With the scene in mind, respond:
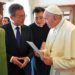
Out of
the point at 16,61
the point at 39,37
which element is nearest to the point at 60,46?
the point at 16,61

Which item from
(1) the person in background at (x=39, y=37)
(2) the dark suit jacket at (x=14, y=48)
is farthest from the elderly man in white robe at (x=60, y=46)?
(1) the person in background at (x=39, y=37)

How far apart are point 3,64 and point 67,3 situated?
3.86 m

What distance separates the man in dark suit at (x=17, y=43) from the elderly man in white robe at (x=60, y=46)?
0.37 metres

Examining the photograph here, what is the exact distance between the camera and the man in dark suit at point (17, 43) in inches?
112

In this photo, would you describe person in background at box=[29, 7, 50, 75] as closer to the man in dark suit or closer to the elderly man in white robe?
the man in dark suit

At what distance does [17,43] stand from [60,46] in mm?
626

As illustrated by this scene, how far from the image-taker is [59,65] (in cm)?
251

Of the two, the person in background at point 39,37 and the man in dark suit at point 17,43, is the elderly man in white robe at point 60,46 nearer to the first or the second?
the man in dark suit at point 17,43

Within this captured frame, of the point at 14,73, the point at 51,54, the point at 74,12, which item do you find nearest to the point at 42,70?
the point at 14,73

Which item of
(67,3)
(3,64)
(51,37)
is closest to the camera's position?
(3,64)

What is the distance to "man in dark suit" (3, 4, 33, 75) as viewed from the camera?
2846 mm

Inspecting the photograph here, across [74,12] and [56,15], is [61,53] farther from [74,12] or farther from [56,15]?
[74,12]

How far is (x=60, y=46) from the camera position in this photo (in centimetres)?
256

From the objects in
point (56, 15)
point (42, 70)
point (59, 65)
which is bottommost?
point (42, 70)
